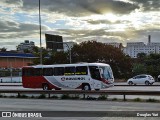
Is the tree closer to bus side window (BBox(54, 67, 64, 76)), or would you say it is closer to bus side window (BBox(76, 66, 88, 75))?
bus side window (BBox(54, 67, 64, 76))

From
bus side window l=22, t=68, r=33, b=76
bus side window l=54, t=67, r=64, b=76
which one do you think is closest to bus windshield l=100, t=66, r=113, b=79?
Result: bus side window l=54, t=67, r=64, b=76

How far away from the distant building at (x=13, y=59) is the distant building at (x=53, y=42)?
5521 centimetres

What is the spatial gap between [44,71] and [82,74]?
18.3 feet

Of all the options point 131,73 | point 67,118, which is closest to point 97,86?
point 67,118

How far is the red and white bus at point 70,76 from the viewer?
114 feet

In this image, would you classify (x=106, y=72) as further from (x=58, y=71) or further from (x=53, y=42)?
(x=53, y=42)

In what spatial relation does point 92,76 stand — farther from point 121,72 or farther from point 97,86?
point 121,72

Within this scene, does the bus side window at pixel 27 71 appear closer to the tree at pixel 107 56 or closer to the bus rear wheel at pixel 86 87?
the bus rear wheel at pixel 86 87

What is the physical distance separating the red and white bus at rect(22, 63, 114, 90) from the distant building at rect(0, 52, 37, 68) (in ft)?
247

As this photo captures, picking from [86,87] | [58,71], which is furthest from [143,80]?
[86,87]

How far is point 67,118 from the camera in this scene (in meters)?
13.6

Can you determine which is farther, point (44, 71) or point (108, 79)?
point (44, 71)

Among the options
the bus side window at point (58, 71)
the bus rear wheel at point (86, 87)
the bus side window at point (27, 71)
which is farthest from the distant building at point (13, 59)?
the bus rear wheel at point (86, 87)

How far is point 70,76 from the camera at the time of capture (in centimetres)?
3659
